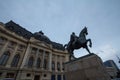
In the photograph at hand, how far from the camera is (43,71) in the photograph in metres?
22.4

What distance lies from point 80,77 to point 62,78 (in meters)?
24.3

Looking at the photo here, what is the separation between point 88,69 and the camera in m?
4.96

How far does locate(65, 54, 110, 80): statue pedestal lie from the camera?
4418mm

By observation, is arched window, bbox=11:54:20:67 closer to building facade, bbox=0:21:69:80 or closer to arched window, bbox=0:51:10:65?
building facade, bbox=0:21:69:80

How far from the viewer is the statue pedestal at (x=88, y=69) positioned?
442 centimetres

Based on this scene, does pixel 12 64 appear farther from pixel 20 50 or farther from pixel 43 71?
pixel 43 71

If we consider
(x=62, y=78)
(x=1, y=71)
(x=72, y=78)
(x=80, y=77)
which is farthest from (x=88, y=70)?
(x=62, y=78)

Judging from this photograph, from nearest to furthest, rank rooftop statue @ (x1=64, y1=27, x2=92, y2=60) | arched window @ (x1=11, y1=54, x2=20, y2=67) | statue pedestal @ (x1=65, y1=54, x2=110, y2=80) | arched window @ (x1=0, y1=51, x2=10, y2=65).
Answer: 1. statue pedestal @ (x1=65, y1=54, x2=110, y2=80)
2. rooftop statue @ (x1=64, y1=27, x2=92, y2=60)
3. arched window @ (x1=0, y1=51, x2=10, y2=65)
4. arched window @ (x1=11, y1=54, x2=20, y2=67)

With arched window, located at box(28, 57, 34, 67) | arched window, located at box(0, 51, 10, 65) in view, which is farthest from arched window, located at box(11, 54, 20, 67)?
arched window, located at box(28, 57, 34, 67)

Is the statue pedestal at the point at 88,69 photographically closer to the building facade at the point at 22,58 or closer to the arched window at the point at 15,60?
the building facade at the point at 22,58

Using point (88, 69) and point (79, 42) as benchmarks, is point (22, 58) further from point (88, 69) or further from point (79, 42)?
point (88, 69)

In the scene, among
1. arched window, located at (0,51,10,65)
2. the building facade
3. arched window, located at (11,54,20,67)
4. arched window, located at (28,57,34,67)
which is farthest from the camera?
arched window, located at (28,57,34,67)

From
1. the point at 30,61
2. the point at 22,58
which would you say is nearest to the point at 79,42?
the point at 22,58

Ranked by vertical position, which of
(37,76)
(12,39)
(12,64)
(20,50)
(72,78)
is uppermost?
(12,39)
